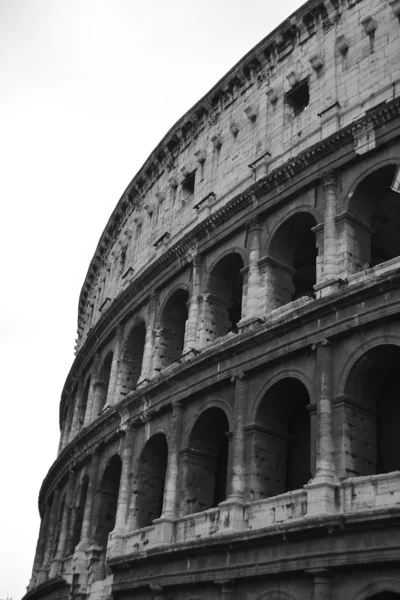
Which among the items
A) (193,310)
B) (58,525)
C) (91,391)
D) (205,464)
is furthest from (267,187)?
(58,525)

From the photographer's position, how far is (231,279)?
20891mm

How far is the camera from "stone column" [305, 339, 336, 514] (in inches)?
549

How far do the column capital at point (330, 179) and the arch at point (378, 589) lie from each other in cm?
865

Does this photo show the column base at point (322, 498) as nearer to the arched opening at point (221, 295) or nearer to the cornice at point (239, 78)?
the arched opening at point (221, 295)

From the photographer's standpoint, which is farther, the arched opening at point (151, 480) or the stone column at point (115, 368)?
the stone column at point (115, 368)

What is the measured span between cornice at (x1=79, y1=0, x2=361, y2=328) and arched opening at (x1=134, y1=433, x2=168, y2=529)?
1008 cm

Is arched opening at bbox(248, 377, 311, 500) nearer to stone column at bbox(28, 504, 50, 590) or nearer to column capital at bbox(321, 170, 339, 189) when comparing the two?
column capital at bbox(321, 170, 339, 189)

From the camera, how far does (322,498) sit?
45.6ft

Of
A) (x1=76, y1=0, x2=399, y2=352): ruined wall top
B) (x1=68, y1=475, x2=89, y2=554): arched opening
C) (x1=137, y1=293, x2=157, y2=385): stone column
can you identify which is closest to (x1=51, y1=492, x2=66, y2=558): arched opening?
(x1=68, y1=475, x2=89, y2=554): arched opening

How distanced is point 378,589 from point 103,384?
15899 mm

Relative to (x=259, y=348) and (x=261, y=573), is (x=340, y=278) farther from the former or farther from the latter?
(x=261, y=573)

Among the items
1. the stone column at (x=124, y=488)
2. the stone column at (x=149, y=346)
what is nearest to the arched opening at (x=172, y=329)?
the stone column at (x=149, y=346)

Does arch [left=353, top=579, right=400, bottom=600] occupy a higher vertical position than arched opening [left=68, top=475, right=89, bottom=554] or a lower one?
lower

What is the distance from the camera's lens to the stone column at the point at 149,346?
2203 cm
